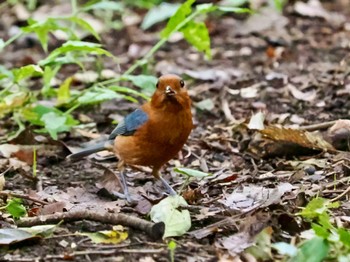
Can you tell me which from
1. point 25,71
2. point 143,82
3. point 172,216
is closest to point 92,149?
point 25,71

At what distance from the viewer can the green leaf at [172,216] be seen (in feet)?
11.5

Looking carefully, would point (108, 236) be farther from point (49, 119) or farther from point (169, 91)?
point (49, 119)

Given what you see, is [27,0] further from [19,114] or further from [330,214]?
[330,214]

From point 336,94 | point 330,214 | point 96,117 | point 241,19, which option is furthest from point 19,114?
point 241,19

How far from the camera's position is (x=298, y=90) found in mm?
6449

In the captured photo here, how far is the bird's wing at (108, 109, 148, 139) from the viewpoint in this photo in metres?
4.51

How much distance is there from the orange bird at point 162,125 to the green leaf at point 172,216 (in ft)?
1.86

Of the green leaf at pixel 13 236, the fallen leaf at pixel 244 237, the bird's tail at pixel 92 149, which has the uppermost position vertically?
the green leaf at pixel 13 236

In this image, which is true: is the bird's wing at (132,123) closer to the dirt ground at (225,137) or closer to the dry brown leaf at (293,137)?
the dirt ground at (225,137)

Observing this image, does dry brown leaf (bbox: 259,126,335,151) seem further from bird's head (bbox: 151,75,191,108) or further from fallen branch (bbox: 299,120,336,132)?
bird's head (bbox: 151,75,191,108)

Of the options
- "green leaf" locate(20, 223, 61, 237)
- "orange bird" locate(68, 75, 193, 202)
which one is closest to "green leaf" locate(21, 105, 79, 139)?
"orange bird" locate(68, 75, 193, 202)

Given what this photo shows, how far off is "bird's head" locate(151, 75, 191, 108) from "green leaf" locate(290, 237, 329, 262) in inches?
60.9

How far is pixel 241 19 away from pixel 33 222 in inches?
222

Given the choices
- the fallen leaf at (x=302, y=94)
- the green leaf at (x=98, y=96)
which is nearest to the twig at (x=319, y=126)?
the fallen leaf at (x=302, y=94)
